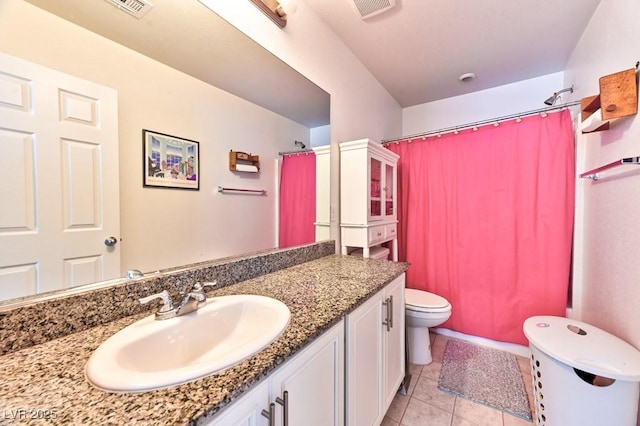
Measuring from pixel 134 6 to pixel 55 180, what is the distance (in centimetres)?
62

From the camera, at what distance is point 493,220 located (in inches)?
75.2

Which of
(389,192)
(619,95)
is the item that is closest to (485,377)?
(389,192)

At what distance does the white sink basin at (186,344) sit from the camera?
471mm

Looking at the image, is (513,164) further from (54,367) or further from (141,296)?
(54,367)

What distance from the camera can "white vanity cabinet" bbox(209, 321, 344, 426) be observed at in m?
0.52

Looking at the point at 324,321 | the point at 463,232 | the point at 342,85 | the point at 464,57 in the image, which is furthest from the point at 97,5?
the point at 463,232

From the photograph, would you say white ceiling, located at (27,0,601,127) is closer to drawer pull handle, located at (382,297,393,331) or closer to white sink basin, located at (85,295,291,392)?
white sink basin, located at (85,295,291,392)

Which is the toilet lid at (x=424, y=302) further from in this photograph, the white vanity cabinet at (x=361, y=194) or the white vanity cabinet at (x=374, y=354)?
the white vanity cabinet at (x=361, y=194)

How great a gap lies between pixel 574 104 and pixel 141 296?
255 cm

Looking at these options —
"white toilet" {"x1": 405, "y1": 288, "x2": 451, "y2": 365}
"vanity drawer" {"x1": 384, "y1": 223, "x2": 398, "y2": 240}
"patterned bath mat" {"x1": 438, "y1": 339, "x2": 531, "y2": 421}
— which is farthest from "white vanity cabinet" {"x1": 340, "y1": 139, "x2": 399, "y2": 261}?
"patterned bath mat" {"x1": 438, "y1": 339, "x2": 531, "y2": 421}

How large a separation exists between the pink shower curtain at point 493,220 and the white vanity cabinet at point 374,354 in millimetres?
914

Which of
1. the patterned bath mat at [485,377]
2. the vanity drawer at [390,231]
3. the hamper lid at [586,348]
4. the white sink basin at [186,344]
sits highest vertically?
the vanity drawer at [390,231]

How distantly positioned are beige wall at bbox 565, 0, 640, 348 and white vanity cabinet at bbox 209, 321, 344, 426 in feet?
4.21

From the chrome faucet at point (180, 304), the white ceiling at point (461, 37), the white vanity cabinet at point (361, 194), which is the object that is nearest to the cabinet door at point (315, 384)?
the chrome faucet at point (180, 304)
